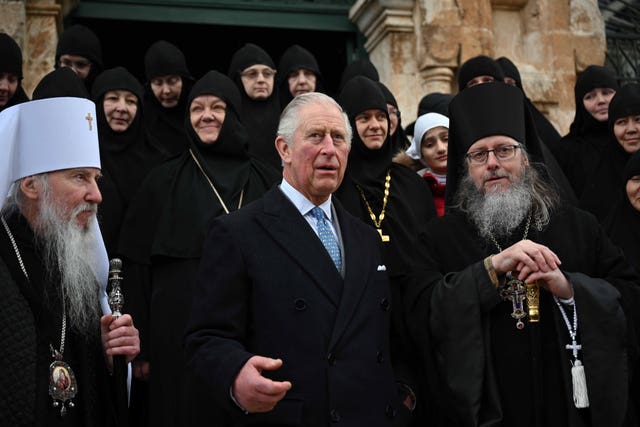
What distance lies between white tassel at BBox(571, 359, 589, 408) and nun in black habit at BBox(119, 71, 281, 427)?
1.70 meters

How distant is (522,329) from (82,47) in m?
4.09

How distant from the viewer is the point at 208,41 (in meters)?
11.4

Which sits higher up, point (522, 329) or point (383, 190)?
point (383, 190)

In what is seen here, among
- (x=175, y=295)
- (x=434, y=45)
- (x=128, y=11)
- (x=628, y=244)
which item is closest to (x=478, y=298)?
(x=628, y=244)

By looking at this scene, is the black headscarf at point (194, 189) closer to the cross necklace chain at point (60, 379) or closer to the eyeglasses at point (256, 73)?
the eyeglasses at point (256, 73)

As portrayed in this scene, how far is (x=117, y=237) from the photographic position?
493 cm

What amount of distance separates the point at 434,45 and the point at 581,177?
222cm

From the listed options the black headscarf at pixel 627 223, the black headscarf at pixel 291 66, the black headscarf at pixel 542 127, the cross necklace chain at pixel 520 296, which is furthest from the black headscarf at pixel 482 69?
the cross necklace chain at pixel 520 296

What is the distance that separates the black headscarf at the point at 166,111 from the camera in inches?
239

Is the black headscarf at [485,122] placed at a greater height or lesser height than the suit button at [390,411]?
greater

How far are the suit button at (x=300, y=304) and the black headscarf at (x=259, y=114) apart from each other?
104 inches

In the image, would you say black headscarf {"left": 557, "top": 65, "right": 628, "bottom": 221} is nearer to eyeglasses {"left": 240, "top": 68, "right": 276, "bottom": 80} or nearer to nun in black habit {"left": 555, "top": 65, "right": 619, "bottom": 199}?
nun in black habit {"left": 555, "top": 65, "right": 619, "bottom": 199}

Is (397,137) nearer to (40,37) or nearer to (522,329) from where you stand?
(522,329)

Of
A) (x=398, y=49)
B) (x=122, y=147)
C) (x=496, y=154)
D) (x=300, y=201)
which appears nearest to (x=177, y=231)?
(x=122, y=147)
